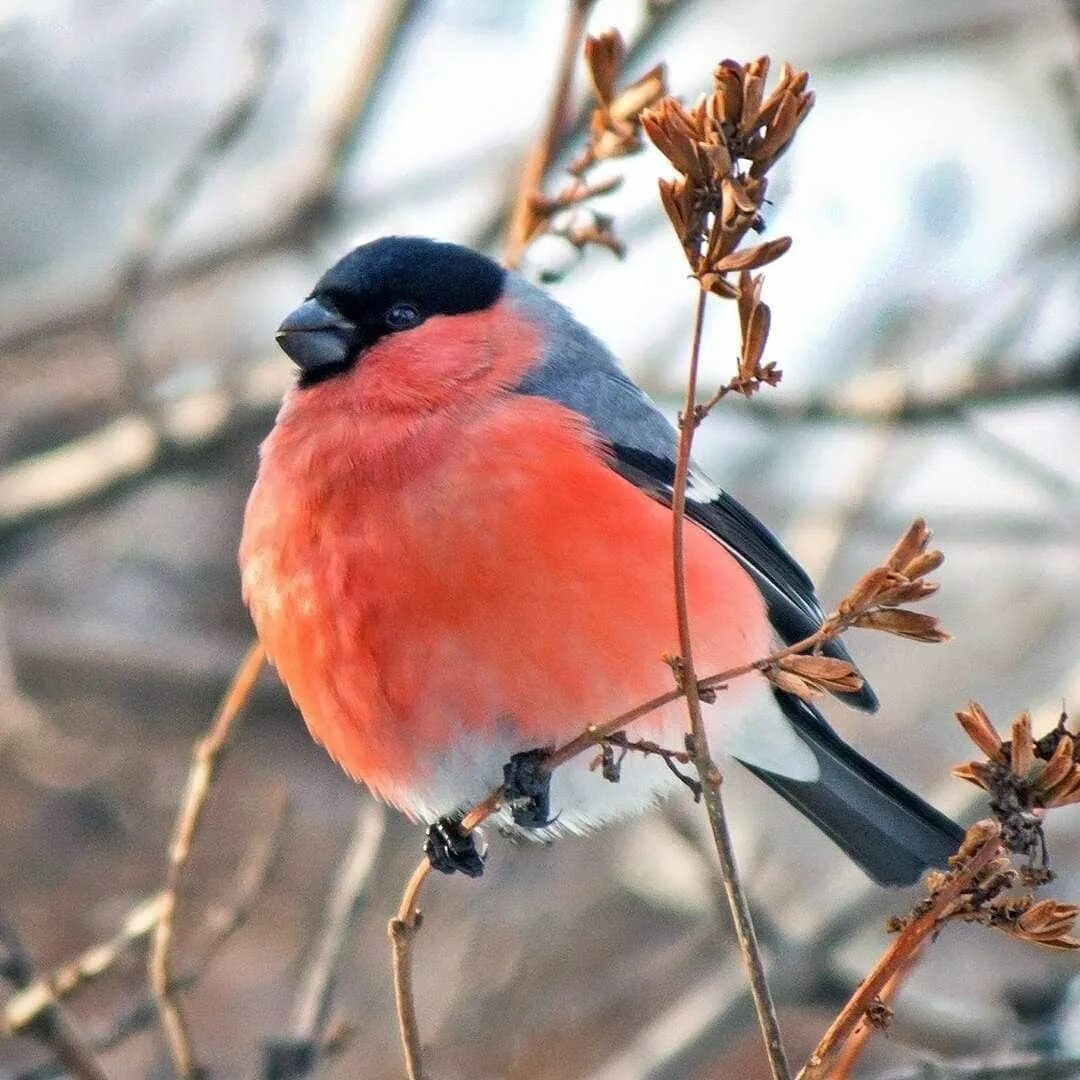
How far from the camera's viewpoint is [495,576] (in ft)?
9.50

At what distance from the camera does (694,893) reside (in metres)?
5.21

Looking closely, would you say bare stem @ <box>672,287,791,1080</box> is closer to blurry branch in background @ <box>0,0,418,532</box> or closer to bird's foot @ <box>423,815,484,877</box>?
bird's foot @ <box>423,815,484,877</box>

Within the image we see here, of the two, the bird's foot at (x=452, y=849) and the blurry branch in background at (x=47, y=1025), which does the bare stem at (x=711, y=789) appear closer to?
the blurry branch in background at (x=47, y=1025)

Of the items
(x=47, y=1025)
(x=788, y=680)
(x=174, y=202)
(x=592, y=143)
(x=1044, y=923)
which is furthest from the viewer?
(x=174, y=202)

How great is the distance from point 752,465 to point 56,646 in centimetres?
271

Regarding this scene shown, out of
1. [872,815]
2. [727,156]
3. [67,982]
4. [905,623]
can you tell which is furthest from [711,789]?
[872,815]

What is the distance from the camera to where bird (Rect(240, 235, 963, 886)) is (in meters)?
2.94

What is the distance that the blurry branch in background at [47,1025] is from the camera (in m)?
2.54

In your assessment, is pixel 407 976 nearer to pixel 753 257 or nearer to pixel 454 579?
pixel 454 579

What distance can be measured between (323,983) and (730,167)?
71.4 inches

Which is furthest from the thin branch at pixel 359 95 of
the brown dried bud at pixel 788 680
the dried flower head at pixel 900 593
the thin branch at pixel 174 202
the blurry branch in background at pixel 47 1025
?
the dried flower head at pixel 900 593

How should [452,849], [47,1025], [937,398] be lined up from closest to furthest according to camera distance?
[47,1025] < [452,849] < [937,398]

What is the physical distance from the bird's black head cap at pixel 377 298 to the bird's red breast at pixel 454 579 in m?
0.12

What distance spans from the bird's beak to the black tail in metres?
1.15
